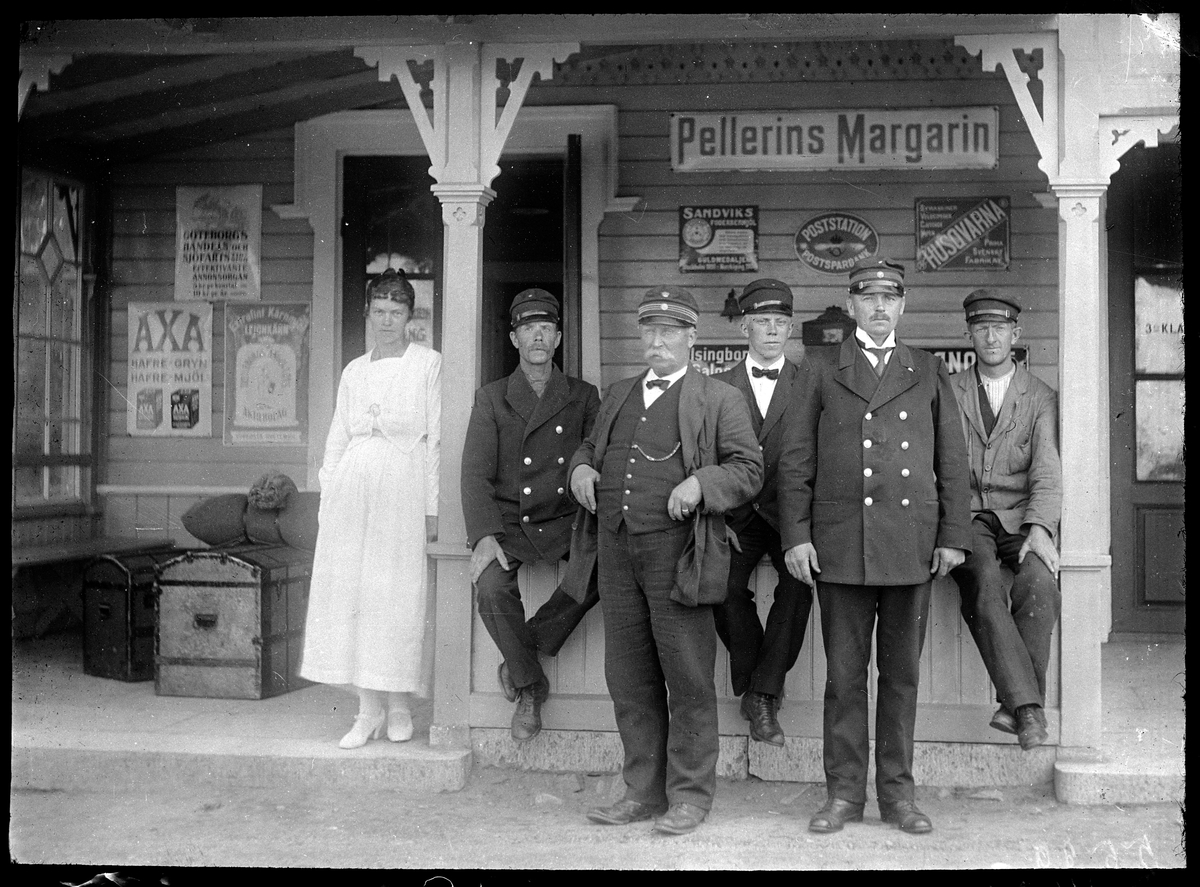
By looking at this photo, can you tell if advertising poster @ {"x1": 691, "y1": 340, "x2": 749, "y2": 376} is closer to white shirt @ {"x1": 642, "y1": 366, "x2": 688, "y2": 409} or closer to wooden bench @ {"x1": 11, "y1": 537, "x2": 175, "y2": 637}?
white shirt @ {"x1": 642, "y1": 366, "x2": 688, "y2": 409}

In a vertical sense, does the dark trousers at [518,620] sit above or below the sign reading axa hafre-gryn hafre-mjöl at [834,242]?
below

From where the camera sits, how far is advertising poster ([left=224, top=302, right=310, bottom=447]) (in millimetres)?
7621

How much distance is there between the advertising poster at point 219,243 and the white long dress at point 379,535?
8.20 ft

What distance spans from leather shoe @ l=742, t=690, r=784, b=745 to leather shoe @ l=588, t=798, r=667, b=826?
2.20ft

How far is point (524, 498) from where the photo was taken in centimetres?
533

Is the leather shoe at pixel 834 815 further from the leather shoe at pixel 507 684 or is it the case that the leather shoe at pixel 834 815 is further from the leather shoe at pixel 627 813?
the leather shoe at pixel 507 684

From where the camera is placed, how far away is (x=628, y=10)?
5.18 metres

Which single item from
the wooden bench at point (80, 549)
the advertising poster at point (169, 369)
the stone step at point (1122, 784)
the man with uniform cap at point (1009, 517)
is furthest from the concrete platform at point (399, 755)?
the advertising poster at point (169, 369)

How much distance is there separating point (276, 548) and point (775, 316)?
3.36m

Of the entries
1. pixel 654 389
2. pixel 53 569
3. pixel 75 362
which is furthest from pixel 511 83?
pixel 53 569

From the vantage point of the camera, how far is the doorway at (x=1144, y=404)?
7402mm

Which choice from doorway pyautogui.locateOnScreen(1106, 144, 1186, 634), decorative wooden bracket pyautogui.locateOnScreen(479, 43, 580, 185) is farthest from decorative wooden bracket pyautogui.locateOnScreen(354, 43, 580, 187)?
doorway pyautogui.locateOnScreen(1106, 144, 1186, 634)
